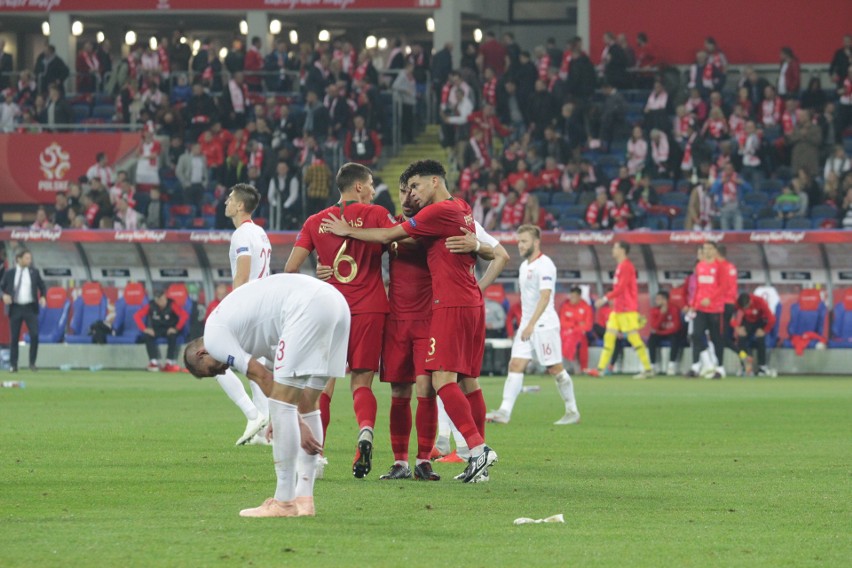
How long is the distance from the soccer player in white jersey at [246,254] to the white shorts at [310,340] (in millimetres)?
4522

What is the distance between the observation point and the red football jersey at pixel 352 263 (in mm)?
11281

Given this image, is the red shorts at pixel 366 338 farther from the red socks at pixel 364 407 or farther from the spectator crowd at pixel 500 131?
the spectator crowd at pixel 500 131

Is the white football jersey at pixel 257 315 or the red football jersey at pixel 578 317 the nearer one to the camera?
the white football jersey at pixel 257 315

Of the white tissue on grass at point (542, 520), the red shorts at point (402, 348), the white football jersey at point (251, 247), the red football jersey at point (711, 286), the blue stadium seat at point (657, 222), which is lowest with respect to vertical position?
the red football jersey at point (711, 286)

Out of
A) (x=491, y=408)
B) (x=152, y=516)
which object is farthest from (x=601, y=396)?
(x=152, y=516)

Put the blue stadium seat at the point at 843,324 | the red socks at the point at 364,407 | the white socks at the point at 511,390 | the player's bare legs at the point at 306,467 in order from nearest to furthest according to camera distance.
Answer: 1. the player's bare legs at the point at 306,467
2. the red socks at the point at 364,407
3. the white socks at the point at 511,390
4. the blue stadium seat at the point at 843,324

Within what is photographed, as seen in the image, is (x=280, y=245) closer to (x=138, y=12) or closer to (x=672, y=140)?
(x=672, y=140)

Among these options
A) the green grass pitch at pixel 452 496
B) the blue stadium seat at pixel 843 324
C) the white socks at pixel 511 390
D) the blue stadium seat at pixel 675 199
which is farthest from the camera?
the blue stadium seat at pixel 675 199

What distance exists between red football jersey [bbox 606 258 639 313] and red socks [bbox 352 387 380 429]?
15.5m

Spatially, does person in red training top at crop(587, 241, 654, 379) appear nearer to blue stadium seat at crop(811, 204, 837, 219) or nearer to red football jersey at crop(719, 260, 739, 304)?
red football jersey at crop(719, 260, 739, 304)

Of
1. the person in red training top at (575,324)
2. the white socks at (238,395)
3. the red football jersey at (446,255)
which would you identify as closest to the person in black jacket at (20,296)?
the person in red training top at (575,324)

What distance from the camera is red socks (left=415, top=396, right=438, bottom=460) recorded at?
37.4 ft

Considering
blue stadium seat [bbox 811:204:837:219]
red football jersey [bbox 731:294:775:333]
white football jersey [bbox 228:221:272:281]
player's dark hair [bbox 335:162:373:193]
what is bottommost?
red football jersey [bbox 731:294:775:333]

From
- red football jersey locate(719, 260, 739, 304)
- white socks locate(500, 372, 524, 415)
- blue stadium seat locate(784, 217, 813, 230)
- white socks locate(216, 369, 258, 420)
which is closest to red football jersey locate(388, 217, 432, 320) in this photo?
white socks locate(216, 369, 258, 420)
